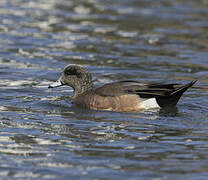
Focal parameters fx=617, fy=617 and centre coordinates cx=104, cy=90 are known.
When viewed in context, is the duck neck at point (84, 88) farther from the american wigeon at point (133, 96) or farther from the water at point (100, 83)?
the american wigeon at point (133, 96)

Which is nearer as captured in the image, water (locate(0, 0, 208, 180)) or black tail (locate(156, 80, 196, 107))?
water (locate(0, 0, 208, 180))

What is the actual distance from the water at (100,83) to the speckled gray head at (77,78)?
385 millimetres

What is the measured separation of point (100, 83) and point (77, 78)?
1.65 metres

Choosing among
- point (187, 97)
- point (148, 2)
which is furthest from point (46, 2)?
point (187, 97)

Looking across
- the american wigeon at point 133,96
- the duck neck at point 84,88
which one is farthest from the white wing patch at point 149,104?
the duck neck at point 84,88

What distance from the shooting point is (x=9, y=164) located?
21.1 ft

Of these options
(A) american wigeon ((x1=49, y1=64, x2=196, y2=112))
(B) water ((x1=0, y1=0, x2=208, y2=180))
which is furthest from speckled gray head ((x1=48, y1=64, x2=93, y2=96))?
(A) american wigeon ((x1=49, y1=64, x2=196, y2=112))

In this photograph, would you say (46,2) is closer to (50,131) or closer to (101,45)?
(101,45)

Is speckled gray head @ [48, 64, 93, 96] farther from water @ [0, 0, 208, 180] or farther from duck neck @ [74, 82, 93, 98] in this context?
water @ [0, 0, 208, 180]

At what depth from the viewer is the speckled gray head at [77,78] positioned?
32.4ft

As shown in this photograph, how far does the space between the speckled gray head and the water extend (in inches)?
15.1

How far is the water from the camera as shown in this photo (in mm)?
6531

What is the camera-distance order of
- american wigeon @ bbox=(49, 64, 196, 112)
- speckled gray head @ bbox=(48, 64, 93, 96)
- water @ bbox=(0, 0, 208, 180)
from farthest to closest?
speckled gray head @ bbox=(48, 64, 93, 96)
american wigeon @ bbox=(49, 64, 196, 112)
water @ bbox=(0, 0, 208, 180)

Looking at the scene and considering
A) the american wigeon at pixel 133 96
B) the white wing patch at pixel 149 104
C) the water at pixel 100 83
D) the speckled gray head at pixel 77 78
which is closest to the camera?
the water at pixel 100 83
